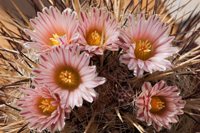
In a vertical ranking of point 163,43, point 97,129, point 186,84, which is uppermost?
point 163,43

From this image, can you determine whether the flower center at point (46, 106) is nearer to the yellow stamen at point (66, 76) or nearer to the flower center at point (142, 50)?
the yellow stamen at point (66, 76)

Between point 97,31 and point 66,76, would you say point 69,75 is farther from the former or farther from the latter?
point 97,31

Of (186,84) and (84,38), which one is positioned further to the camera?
(186,84)

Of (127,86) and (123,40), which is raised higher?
(123,40)

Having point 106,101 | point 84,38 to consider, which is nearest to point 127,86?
point 106,101

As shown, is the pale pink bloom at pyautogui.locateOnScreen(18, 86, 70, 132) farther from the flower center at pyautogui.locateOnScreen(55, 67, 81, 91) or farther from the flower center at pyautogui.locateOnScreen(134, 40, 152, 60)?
the flower center at pyautogui.locateOnScreen(134, 40, 152, 60)

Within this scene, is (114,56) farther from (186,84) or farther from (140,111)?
(186,84)
